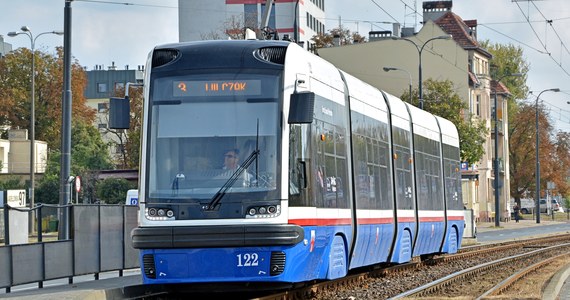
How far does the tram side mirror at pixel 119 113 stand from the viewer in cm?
1688

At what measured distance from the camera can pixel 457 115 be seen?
221 ft

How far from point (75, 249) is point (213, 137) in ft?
23.5

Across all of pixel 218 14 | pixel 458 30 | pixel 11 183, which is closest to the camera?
pixel 11 183

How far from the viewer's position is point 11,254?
20.3 meters

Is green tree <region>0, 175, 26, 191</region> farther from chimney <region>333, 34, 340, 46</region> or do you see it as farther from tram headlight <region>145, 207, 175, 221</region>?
tram headlight <region>145, 207, 175, 221</region>

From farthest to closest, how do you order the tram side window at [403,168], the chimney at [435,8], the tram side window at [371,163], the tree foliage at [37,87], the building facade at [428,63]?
the chimney at [435,8] → the building facade at [428,63] → the tree foliage at [37,87] → the tram side window at [403,168] → the tram side window at [371,163]

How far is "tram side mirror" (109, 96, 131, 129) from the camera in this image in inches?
664

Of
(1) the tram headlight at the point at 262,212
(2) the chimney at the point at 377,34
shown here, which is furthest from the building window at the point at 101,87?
(1) the tram headlight at the point at 262,212

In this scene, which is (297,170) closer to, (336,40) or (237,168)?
(237,168)

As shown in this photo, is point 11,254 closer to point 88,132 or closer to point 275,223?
point 275,223

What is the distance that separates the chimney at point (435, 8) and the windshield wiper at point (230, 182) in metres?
86.4

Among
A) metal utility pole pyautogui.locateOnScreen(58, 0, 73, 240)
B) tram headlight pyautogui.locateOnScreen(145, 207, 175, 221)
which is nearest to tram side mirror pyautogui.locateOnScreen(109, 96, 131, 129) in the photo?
tram headlight pyautogui.locateOnScreen(145, 207, 175, 221)

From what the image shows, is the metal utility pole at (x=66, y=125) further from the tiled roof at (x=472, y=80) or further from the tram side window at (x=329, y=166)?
the tiled roof at (x=472, y=80)

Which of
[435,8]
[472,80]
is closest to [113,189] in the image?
[472,80]
